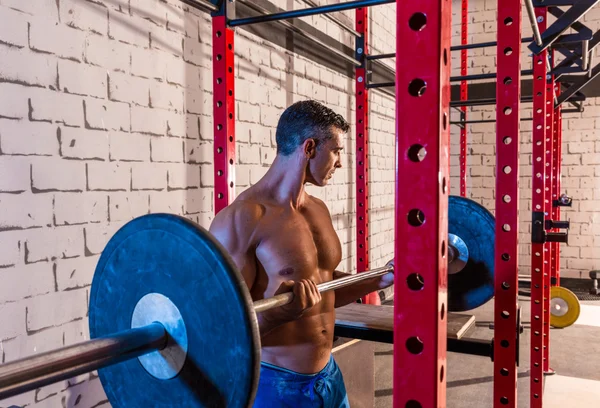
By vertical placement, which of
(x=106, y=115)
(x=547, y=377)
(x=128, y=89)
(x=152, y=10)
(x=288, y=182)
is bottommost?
(x=547, y=377)

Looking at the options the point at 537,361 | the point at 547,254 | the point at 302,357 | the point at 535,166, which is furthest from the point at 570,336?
the point at 302,357

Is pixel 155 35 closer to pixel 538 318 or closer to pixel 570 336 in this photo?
pixel 538 318

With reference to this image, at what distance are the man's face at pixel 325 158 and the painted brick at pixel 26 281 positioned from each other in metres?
0.94

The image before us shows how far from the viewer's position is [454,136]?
269 inches

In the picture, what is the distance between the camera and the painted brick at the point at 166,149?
7.40 feet

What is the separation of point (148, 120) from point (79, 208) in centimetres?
51

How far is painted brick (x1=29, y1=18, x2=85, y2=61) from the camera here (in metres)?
1.72

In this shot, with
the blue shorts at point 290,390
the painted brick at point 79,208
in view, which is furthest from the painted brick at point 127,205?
the blue shorts at point 290,390

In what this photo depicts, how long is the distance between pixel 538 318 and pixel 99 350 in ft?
8.02

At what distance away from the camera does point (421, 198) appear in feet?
2.79

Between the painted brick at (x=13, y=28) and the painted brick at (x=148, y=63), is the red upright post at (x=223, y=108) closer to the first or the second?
the painted brick at (x=148, y=63)

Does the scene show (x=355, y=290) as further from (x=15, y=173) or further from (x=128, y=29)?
(x=128, y=29)

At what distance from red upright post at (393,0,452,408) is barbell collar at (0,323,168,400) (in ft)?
1.54

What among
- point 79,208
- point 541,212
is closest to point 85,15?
point 79,208
